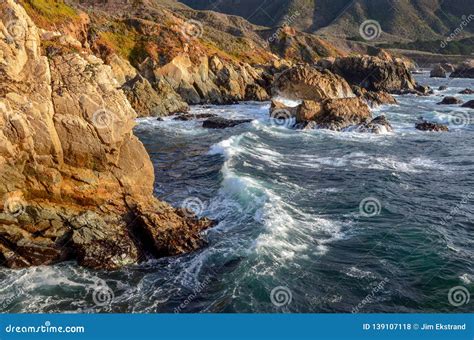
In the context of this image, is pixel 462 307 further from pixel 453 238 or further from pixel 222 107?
pixel 222 107

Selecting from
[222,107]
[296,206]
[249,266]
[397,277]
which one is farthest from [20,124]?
[222,107]

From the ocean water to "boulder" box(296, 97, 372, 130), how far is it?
11.0 meters

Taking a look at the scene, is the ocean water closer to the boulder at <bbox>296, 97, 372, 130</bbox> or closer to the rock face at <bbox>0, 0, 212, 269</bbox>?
the rock face at <bbox>0, 0, 212, 269</bbox>

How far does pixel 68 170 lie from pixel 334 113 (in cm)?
3980

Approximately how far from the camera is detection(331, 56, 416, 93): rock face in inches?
4028

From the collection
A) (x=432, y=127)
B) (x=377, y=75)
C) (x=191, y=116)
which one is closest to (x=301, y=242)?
(x=432, y=127)

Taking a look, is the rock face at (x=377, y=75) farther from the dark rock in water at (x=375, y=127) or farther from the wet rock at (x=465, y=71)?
the wet rock at (x=465, y=71)

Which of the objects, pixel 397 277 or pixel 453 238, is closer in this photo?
pixel 397 277

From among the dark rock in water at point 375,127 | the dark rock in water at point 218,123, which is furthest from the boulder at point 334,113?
the dark rock in water at point 218,123

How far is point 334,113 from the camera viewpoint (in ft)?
182

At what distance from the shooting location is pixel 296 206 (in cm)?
2808

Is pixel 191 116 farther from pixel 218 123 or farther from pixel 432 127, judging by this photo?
pixel 432 127

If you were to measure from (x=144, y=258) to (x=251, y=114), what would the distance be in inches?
1878

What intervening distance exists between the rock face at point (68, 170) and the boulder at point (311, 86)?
5091cm
